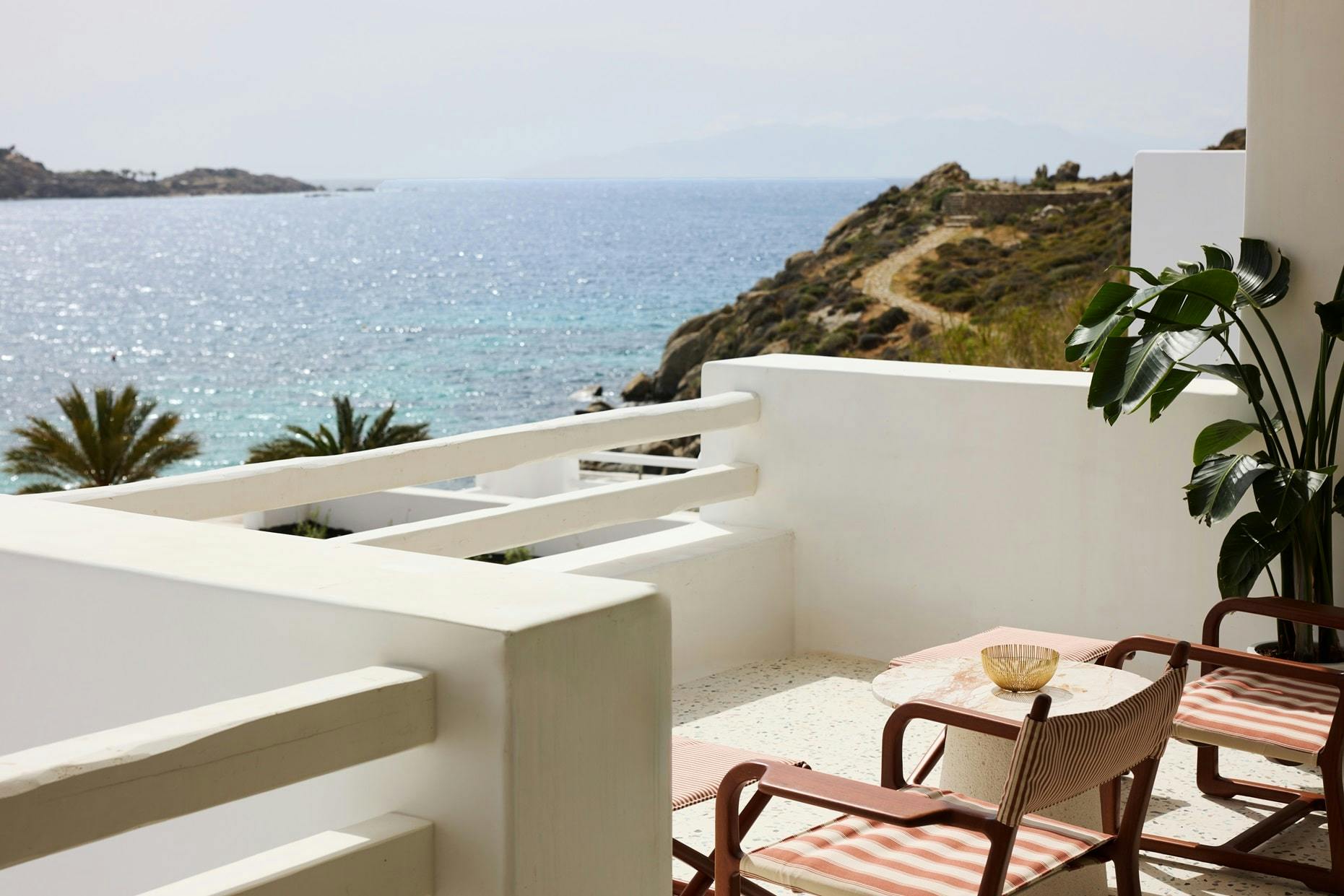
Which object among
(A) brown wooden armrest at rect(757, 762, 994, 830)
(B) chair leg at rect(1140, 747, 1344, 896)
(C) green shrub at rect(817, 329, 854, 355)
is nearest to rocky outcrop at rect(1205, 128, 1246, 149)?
(C) green shrub at rect(817, 329, 854, 355)

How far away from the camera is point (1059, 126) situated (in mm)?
53906

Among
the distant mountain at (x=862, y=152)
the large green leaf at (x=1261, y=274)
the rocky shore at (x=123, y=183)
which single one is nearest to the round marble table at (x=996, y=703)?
the large green leaf at (x=1261, y=274)

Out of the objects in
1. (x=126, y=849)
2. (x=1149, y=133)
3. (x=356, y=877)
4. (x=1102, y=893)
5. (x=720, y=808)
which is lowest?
(x=1102, y=893)

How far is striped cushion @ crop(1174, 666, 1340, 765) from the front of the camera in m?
3.26

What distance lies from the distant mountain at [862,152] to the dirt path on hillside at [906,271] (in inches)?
453

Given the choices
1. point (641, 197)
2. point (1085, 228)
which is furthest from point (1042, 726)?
point (641, 197)

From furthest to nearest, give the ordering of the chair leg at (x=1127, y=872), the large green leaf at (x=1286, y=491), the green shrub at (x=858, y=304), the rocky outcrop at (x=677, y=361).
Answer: the green shrub at (x=858, y=304)
the rocky outcrop at (x=677, y=361)
the large green leaf at (x=1286, y=491)
the chair leg at (x=1127, y=872)

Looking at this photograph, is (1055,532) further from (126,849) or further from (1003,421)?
(126,849)

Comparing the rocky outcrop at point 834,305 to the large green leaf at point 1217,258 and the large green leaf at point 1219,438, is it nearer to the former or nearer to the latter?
the large green leaf at point 1217,258

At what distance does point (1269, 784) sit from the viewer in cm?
407

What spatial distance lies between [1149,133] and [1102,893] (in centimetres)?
5109

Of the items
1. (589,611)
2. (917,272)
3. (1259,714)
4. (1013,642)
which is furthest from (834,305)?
(589,611)

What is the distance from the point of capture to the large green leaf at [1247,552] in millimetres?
4086

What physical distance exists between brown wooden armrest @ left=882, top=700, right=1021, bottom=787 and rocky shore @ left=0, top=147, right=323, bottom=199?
62.6 m
